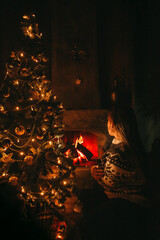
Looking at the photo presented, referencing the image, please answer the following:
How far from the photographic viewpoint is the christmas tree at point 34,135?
2.14 meters

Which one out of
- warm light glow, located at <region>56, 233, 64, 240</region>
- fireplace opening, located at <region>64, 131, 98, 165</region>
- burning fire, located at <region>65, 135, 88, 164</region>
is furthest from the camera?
fireplace opening, located at <region>64, 131, 98, 165</region>

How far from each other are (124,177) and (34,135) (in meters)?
1.27

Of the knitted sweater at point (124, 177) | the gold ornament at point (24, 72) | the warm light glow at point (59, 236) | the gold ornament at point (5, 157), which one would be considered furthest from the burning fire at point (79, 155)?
the gold ornament at point (24, 72)

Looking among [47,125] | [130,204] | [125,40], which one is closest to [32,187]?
[47,125]

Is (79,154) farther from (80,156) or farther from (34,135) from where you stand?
(34,135)

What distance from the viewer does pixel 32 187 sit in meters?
2.13

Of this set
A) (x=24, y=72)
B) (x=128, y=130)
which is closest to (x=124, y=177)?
(x=128, y=130)

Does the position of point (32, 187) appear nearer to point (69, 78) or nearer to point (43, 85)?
point (43, 85)

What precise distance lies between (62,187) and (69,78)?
176 cm

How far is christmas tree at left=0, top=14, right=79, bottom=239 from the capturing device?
2.14 m

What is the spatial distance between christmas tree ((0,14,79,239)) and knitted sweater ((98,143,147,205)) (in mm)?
517

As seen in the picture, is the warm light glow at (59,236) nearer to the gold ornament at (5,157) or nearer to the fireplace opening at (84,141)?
the gold ornament at (5,157)

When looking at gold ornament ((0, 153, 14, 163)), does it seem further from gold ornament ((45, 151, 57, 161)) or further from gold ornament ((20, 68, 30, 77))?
Answer: gold ornament ((20, 68, 30, 77))

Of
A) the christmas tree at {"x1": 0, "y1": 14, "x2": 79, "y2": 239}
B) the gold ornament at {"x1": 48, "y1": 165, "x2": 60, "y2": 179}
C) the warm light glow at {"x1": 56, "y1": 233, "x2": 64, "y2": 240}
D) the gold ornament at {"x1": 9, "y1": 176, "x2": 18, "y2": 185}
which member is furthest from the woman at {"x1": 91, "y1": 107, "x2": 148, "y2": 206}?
the gold ornament at {"x1": 9, "y1": 176, "x2": 18, "y2": 185}
